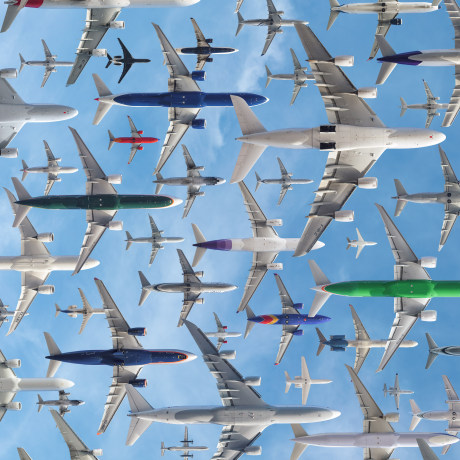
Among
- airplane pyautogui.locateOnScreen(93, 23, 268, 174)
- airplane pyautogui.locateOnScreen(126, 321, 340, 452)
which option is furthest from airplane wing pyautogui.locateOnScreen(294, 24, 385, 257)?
airplane pyautogui.locateOnScreen(93, 23, 268, 174)

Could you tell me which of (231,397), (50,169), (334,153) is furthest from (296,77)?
(231,397)

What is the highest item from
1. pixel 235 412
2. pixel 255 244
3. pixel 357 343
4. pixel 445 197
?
pixel 445 197

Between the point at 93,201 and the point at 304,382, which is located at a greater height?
the point at 93,201

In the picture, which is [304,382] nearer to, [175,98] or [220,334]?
[220,334]

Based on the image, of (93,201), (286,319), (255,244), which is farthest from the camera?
(286,319)

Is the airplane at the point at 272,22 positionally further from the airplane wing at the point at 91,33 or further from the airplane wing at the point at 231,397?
the airplane wing at the point at 231,397

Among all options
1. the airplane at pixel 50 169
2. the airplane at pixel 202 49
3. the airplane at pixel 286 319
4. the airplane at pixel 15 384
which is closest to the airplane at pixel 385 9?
the airplane at pixel 202 49

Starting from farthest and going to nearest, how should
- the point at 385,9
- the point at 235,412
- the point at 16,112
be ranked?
the point at 385,9 → the point at 16,112 → the point at 235,412
